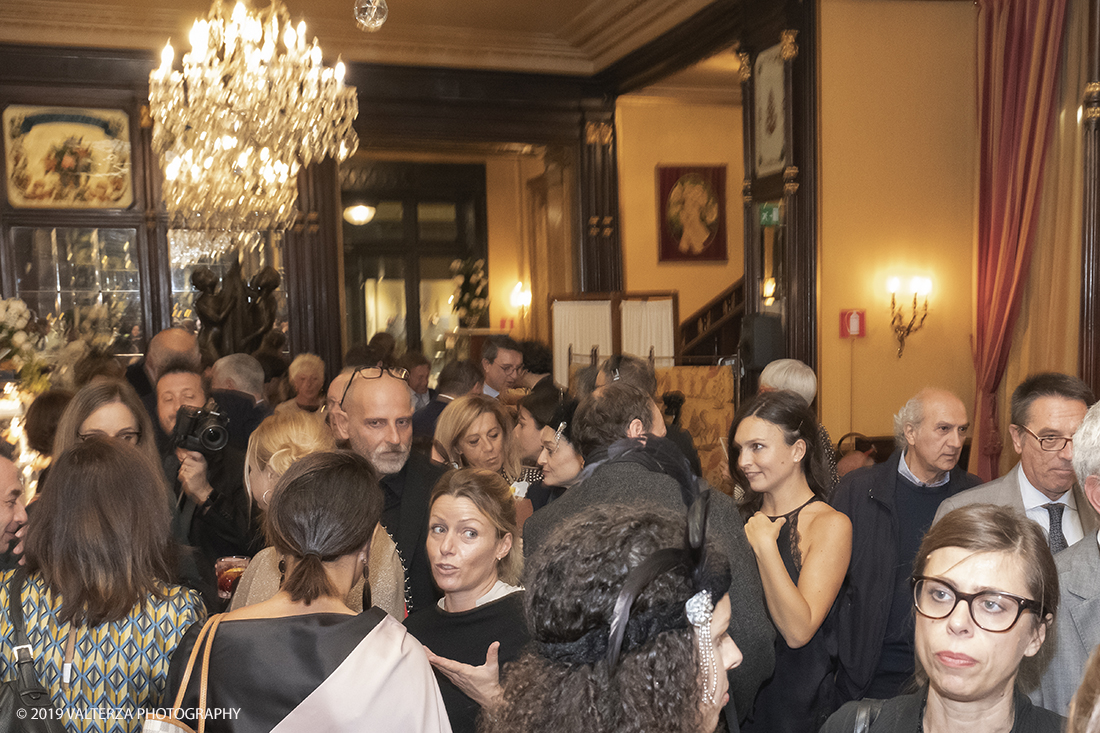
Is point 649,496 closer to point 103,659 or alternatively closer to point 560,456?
point 560,456

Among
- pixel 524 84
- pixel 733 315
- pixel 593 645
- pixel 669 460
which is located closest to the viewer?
pixel 593 645

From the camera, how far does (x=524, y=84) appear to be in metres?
12.2

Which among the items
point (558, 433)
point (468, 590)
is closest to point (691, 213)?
point (558, 433)

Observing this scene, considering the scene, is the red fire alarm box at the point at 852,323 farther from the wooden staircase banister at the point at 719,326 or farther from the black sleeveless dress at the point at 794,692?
the black sleeveless dress at the point at 794,692

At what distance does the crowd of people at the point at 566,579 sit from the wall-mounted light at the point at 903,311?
193 inches

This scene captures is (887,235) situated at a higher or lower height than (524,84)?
lower

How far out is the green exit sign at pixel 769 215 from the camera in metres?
9.00

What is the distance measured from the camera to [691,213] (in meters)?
14.0

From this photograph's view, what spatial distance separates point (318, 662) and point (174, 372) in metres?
3.36

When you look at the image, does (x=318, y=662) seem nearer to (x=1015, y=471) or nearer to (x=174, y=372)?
(x=1015, y=471)

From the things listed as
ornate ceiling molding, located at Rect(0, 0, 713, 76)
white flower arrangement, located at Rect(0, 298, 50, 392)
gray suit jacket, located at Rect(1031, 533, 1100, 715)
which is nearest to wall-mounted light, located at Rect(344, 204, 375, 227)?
ornate ceiling molding, located at Rect(0, 0, 713, 76)

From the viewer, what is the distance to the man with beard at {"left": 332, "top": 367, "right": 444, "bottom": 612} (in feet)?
10.8

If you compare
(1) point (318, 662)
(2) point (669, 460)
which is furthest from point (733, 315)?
(1) point (318, 662)

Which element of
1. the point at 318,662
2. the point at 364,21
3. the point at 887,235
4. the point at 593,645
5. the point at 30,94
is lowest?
the point at 318,662
